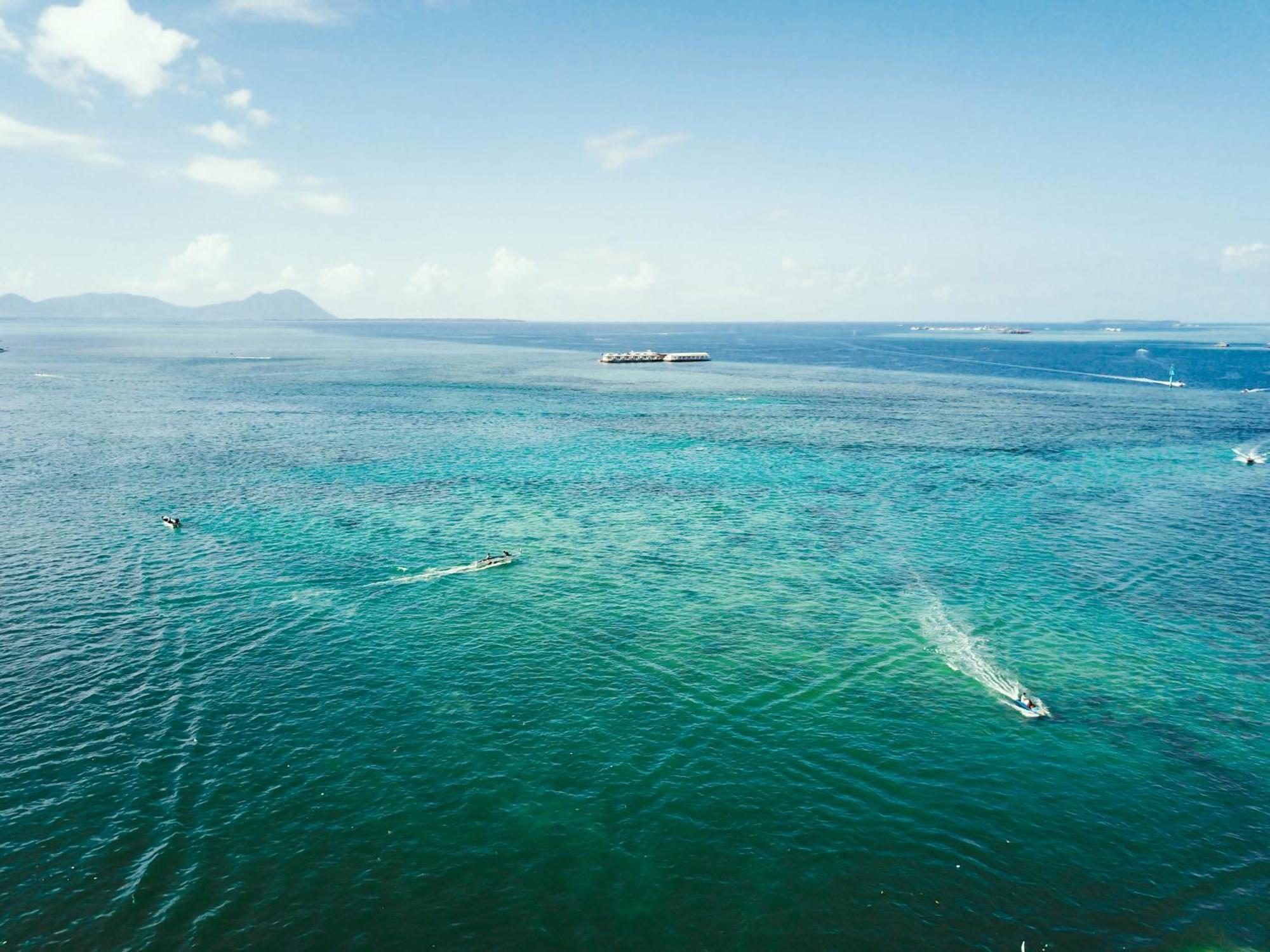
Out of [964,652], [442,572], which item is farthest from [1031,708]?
[442,572]

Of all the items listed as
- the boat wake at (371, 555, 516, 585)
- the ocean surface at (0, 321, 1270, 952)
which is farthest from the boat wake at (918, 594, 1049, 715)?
the boat wake at (371, 555, 516, 585)

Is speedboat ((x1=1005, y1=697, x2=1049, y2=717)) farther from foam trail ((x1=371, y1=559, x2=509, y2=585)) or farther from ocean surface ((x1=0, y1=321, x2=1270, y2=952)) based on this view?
foam trail ((x1=371, y1=559, x2=509, y2=585))

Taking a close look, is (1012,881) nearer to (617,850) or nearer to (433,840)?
(617,850)

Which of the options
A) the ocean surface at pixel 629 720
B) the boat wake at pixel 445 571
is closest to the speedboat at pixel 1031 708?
the ocean surface at pixel 629 720

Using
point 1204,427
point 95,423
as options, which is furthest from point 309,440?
point 1204,427

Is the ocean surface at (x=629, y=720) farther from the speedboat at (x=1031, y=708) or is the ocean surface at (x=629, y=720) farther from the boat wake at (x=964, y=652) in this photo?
the speedboat at (x=1031, y=708)

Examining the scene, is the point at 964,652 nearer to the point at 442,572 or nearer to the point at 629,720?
the point at 629,720

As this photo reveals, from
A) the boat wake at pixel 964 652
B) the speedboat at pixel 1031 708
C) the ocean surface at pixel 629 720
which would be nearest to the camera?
the ocean surface at pixel 629 720

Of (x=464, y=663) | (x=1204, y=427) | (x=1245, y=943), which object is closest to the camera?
(x=1245, y=943)
